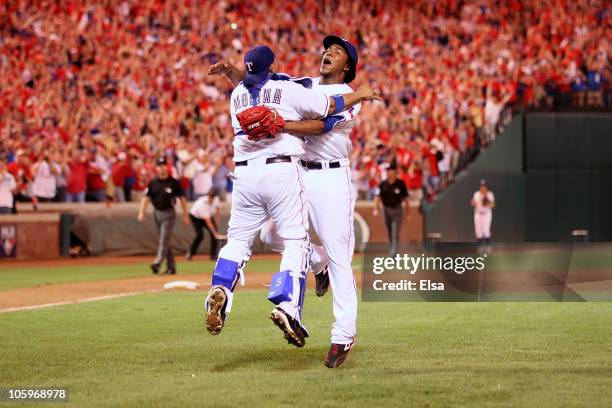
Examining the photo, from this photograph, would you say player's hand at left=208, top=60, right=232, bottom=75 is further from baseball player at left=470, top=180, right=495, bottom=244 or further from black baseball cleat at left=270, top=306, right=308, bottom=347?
baseball player at left=470, top=180, right=495, bottom=244

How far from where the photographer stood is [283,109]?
7.82m

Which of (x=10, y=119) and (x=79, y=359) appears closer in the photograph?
(x=79, y=359)

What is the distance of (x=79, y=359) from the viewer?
8.50 metres

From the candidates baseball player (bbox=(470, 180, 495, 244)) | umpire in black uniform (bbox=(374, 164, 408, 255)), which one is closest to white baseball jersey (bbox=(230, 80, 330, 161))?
umpire in black uniform (bbox=(374, 164, 408, 255))

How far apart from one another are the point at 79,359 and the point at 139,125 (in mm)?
17775

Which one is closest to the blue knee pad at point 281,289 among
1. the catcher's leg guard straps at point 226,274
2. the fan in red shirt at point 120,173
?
the catcher's leg guard straps at point 226,274

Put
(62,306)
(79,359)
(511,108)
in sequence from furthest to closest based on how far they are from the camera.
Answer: (511,108) → (62,306) → (79,359)

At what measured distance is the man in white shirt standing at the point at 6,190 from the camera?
22164mm

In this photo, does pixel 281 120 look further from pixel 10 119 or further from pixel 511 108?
pixel 511 108

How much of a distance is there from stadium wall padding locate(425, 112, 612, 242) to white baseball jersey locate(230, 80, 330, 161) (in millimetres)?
19550

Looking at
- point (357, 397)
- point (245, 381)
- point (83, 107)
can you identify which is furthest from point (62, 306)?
point (83, 107)

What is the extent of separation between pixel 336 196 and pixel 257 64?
1.16 metres

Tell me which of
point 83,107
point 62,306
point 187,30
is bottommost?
point 62,306

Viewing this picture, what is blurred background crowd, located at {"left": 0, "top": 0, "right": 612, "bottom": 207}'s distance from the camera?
81.9 ft
